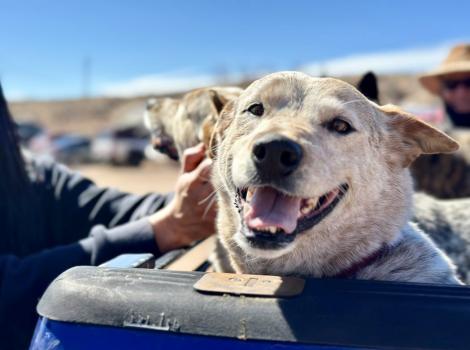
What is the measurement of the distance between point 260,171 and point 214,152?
92 centimetres

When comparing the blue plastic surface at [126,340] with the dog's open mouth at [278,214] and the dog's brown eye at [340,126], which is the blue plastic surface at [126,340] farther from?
the dog's brown eye at [340,126]

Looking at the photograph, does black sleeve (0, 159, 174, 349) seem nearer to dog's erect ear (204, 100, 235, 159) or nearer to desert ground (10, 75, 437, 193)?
dog's erect ear (204, 100, 235, 159)

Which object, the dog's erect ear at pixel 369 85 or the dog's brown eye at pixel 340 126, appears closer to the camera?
the dog's brown eye at pixel 340 126

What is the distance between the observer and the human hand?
3070 millimetres

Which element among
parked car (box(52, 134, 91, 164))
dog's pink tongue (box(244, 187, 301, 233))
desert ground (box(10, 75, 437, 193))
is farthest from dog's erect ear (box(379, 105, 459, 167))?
parked car (box(52, 134, 91, 164))

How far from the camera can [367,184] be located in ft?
8.42

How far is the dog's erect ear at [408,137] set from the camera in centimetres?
272

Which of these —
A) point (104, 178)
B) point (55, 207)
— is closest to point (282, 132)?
point (55, 207)

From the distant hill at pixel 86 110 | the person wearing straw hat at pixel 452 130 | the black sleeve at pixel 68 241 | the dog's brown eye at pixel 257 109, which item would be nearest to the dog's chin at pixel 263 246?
the dog's brown eye at pixel 257 109

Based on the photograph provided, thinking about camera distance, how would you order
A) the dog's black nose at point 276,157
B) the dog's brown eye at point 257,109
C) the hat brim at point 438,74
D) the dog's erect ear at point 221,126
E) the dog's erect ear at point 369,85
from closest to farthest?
1. the dog's black nose at point 276,157
2. the dog's brown eye at point 257,109
3. the dog's erect ear at point 221,126
4. the dog's erect ear at point 369,85
5. the hat brim at point 438,74

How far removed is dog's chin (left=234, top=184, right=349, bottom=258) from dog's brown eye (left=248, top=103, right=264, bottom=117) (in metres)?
0.46

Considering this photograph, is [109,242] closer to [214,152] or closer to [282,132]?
[214,152]

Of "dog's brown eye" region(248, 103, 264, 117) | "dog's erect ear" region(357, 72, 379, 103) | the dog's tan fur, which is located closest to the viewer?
"dog's brown eye" region(248, 103, 264, 117)

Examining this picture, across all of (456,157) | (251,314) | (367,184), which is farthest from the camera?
(456,157)
